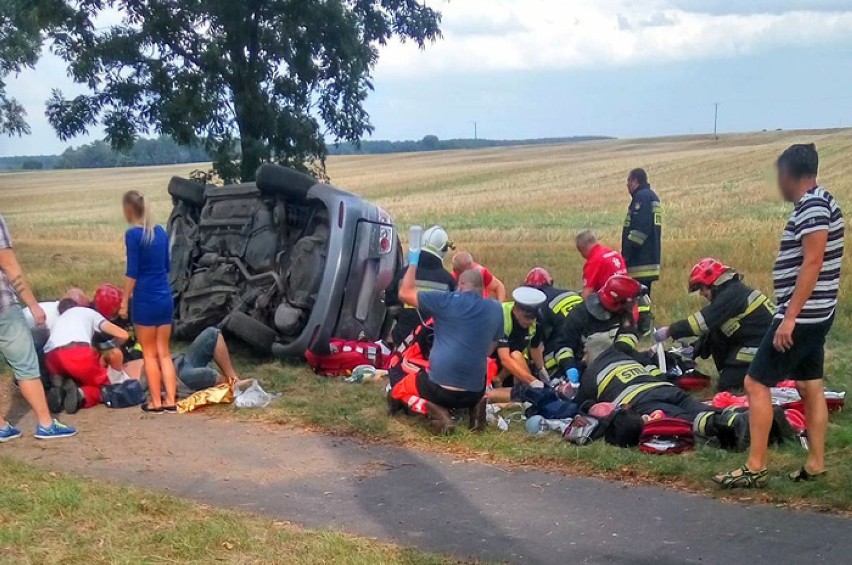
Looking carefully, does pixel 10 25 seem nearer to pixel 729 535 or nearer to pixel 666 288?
pixel 666 288

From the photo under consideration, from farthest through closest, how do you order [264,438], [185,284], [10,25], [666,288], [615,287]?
[10,25] < [666,288] < [185,284] < [615,287] < [264,438]

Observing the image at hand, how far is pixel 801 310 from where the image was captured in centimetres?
536

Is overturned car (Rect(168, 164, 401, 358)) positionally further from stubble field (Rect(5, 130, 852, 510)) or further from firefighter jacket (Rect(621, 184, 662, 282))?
firefighter jacket (Rect(621, 184, 662, 282))

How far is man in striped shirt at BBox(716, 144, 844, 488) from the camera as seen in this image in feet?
17.4

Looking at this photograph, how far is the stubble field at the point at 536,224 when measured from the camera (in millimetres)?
6352

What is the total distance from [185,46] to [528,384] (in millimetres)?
8484

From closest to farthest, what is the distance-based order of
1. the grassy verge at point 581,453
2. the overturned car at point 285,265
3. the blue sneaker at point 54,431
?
1. the grassy verge at point 581,453
2. the blue sneaker at point 54,431
3. the overturned car at point 285,265

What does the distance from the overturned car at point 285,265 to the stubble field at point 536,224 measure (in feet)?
1.54

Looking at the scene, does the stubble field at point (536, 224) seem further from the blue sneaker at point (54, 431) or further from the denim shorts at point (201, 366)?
the blue sneaker at point (54, 431)

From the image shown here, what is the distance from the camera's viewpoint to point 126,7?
46.4 ft

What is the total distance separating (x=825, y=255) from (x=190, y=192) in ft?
24.4

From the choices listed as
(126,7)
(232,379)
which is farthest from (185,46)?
(232,379)

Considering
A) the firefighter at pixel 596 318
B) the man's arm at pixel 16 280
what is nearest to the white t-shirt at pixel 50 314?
the man's arm at pixel 16 280

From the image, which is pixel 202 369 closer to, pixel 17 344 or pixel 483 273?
pixel 17 344
